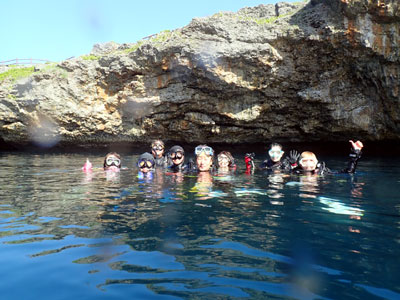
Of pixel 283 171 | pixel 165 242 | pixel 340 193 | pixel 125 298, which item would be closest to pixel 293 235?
pixel 165 242

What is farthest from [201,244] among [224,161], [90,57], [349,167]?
[90,57]

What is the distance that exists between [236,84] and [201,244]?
11.0m

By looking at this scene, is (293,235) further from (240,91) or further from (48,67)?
(48,67)

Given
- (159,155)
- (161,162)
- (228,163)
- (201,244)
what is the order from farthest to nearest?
1. (159,155)
2. (161,162)
3. (228,163)
4. (201,244)

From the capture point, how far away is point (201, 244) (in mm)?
3076

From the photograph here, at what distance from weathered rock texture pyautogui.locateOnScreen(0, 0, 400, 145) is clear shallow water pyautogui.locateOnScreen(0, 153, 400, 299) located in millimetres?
7951

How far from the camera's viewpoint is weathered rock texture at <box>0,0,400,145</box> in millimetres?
11750

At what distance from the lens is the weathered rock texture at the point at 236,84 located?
1175cm

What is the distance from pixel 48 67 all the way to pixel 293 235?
15796 millimetres

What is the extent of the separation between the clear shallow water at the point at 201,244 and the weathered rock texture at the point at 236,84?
313 inches

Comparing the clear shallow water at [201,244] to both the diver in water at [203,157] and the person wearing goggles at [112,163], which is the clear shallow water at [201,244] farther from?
the person wearing goggles at [112,163]

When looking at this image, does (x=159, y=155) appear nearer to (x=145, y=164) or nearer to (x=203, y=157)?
(x=145, y=164)

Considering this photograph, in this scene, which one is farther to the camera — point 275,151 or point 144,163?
point 275,151

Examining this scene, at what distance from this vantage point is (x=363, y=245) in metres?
2.99
